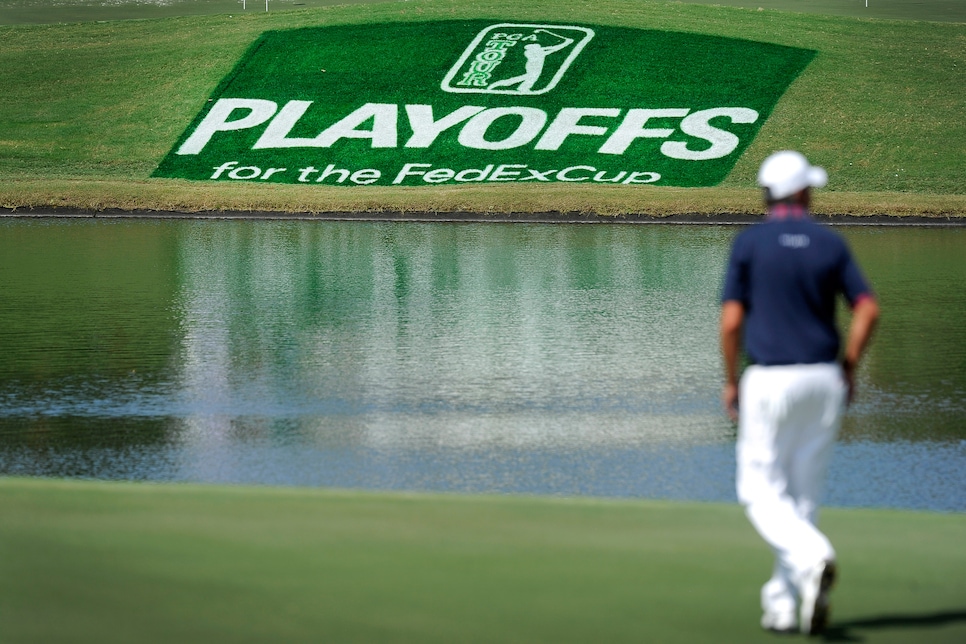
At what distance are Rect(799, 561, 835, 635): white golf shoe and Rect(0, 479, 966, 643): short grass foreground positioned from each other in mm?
185

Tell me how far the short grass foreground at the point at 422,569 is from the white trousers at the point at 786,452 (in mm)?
389

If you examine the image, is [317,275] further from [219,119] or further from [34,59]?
[34,59]

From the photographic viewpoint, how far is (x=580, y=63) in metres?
47.8

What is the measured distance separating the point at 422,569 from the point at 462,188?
3062 centimetres

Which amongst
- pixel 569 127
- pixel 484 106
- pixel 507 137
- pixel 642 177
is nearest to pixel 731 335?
pixel 642 177

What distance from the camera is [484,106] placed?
146 ft

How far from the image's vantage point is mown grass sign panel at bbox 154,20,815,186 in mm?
40344

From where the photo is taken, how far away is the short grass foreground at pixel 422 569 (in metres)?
5.09

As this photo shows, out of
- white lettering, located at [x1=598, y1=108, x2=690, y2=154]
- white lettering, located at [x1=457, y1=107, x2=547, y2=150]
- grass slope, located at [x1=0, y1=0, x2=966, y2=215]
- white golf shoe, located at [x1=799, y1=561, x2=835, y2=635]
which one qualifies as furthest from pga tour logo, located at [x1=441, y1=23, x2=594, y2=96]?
white golf shoe, located at [x1=799, y1=561, x2=835, y2=635]

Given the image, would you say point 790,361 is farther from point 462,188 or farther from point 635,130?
point 635,130

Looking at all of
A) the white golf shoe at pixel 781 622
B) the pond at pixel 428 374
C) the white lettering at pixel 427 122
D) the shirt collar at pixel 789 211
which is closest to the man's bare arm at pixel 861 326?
the shirt collar at pixel 789 211

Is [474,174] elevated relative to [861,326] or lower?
lower

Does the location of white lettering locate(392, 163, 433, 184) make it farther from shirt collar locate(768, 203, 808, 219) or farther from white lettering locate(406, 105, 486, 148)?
shirt collar locate(768, 203, 808, 219)

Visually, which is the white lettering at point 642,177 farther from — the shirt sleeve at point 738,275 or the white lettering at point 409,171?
the shirt sleeve at point 738,275
